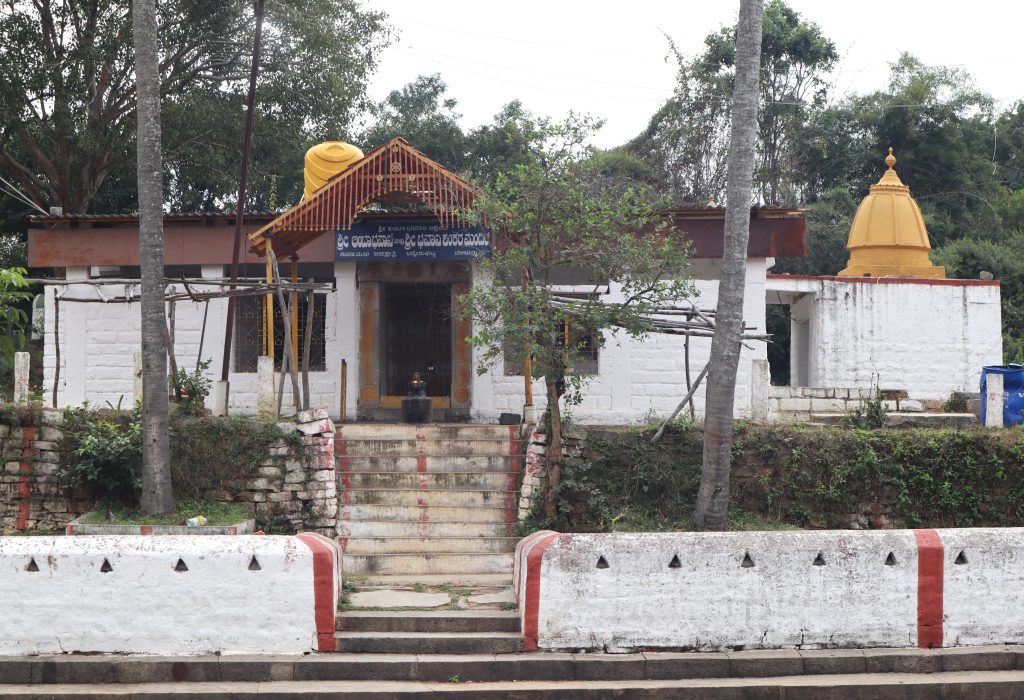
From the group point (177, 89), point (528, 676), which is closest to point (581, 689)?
point (528, 676)

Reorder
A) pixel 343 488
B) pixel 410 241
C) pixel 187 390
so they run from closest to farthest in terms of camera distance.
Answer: pixel 343 488 → pixel 187 390 → pixel 410 241

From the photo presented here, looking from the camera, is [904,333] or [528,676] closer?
[528,676]

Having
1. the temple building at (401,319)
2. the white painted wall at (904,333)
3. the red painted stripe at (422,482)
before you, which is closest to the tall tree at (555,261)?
the red painted stripe at (422,482)

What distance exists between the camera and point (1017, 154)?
35625 millimetres

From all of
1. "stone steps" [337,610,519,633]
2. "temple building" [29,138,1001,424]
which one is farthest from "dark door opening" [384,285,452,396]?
"stone steps" [337,610,519,633]

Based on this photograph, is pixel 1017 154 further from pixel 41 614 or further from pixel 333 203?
pixel 41 614

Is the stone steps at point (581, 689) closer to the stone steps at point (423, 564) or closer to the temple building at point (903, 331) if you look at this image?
the stone steps at point (423, 564)

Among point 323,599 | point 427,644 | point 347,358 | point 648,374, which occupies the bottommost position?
point 427,644

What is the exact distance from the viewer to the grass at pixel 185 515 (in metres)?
11.8

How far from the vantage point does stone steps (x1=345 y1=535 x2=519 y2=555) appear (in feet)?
39.2

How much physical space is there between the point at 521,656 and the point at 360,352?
27.3 feet

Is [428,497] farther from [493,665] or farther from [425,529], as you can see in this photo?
[493,665]

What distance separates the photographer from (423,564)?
1160 cm

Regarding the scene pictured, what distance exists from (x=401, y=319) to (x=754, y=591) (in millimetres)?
9131
